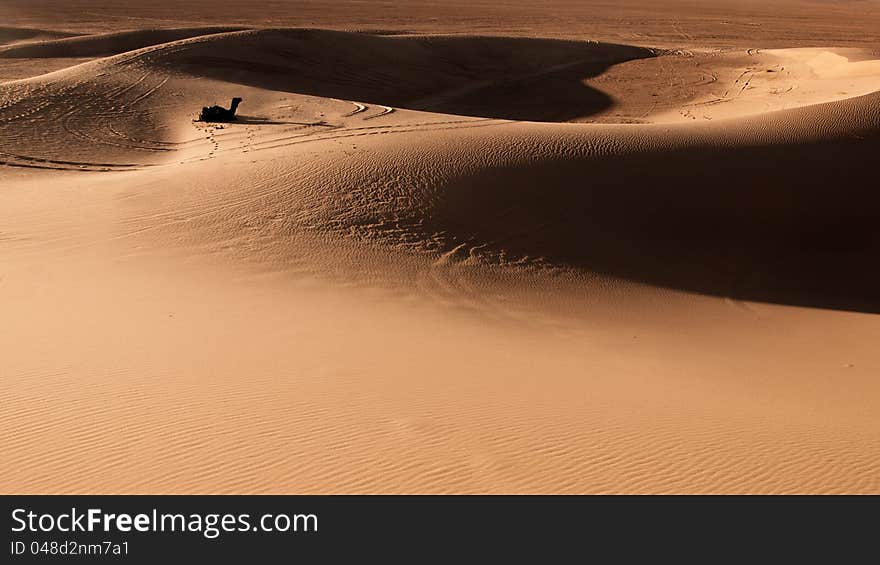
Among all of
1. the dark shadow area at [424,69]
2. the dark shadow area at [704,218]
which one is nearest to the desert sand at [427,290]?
the dark shadow area at [704,218]

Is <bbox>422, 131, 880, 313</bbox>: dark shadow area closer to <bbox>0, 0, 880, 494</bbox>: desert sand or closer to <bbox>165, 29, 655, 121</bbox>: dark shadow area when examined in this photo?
<bbox>0, 0, 880, 494</bbox>: desert sand

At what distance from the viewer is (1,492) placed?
13.8ft

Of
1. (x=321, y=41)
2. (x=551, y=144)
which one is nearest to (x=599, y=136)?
(x=551, y=144)

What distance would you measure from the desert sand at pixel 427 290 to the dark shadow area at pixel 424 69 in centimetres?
34

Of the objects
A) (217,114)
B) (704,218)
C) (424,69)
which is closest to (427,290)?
(704,218)

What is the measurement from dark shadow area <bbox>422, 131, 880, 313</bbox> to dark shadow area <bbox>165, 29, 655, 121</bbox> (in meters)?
7.64

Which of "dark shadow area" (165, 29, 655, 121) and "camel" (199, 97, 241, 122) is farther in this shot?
"dark shadow area" (165, 29, 655, 121)

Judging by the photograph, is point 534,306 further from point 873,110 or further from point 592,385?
point 873,110

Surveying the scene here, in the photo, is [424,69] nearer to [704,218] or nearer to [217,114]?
[217,114]

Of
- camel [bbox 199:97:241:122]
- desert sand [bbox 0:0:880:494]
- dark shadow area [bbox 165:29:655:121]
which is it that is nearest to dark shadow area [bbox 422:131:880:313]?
desert sand [bbox 0:0:880:494]

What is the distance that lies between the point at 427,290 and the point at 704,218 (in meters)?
4.41

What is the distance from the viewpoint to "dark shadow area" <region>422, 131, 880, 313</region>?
10.5m

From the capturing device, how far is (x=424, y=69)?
24328mm

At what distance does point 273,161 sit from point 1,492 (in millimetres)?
8180
